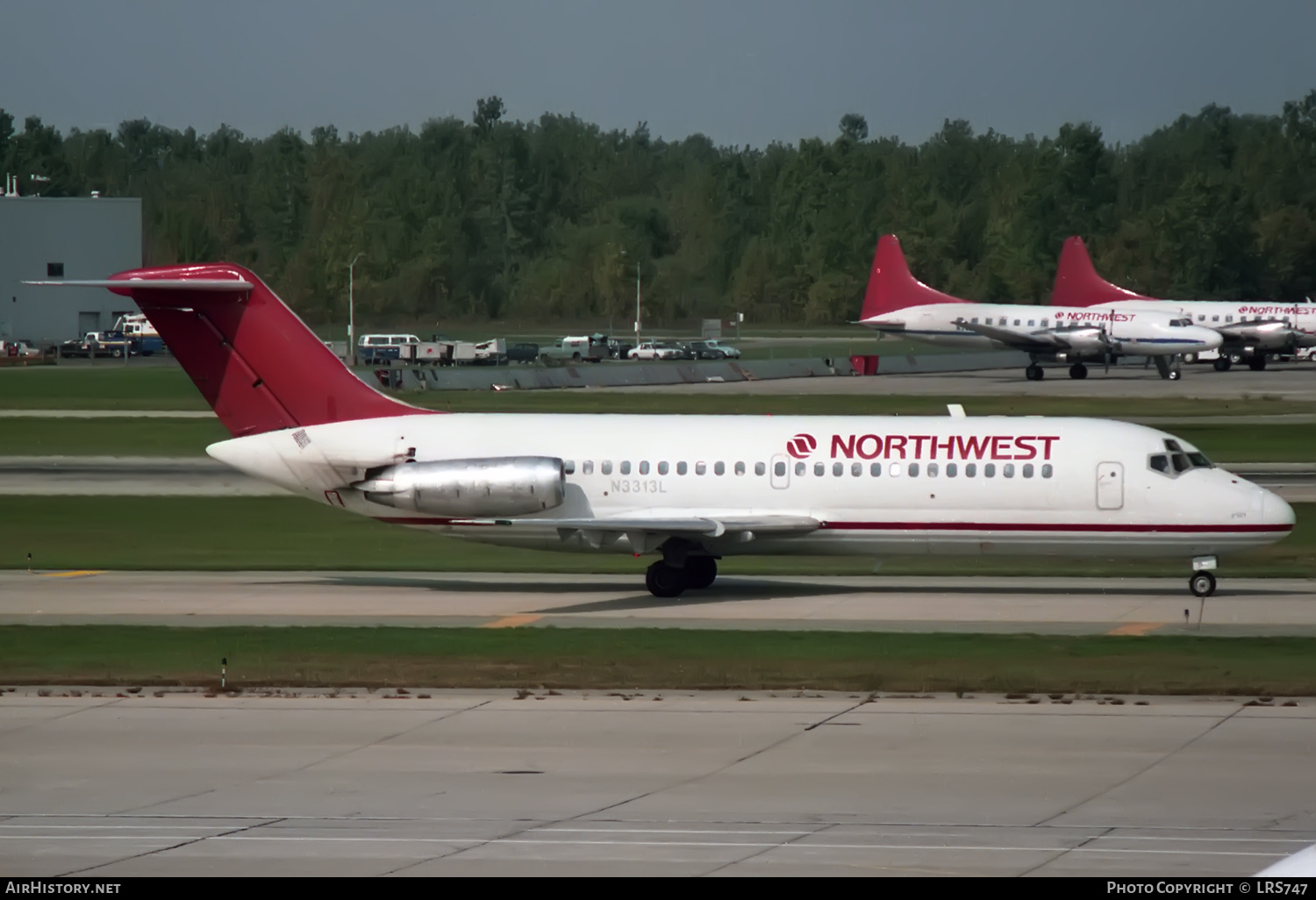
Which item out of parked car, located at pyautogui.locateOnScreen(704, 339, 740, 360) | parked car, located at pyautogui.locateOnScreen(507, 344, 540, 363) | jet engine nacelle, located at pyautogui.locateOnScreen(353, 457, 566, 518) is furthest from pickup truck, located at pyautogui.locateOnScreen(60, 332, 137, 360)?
jet engine nacelle, located at pyautogui.locateOnScreen(353, 457, 566, 518)

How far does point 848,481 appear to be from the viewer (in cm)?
3148

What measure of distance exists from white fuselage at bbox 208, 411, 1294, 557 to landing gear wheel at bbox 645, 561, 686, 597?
0.57 m

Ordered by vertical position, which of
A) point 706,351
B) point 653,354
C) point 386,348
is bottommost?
point 653,354

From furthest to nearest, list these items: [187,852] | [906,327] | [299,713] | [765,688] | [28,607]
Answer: [906,327]
[28,607]
[765,688]
[299,713]
[187,852]

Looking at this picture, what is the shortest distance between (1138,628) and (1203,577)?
4.18m

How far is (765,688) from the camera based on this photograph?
75.5 ft

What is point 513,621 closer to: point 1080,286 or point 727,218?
point 1080,286

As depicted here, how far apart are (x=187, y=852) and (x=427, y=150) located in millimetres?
180892

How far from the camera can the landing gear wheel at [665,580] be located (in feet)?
104

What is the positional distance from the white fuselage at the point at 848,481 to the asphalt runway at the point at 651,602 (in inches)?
43.5

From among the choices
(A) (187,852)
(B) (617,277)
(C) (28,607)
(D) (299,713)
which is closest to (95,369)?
(B) (617,277)

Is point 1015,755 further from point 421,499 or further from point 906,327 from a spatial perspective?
point 906,327

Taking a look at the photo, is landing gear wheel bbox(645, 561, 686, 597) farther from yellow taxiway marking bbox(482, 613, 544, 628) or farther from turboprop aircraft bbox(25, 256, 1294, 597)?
yellow taxiway marking bbox(482, 613, 544, 628)

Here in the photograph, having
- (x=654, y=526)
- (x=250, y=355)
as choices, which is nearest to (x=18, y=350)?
(x=250, y=355)
